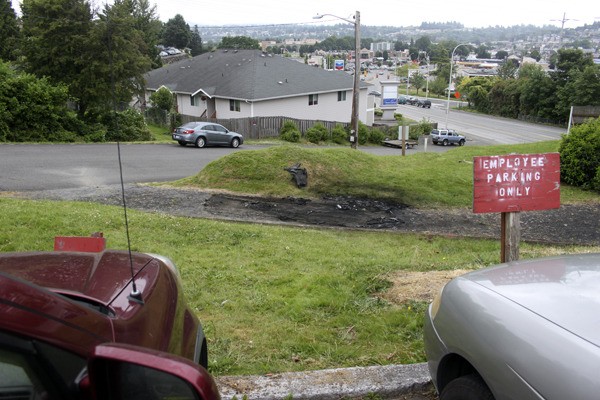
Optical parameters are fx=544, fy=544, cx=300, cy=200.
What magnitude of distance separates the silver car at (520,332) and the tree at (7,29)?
2056 inches

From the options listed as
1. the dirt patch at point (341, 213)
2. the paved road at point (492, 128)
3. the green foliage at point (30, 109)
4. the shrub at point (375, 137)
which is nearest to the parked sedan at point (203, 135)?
the green foliage at point (30, 109)

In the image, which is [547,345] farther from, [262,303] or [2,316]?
[262,303]

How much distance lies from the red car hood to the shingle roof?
1506 inches

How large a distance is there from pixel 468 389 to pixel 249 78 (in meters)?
42.2

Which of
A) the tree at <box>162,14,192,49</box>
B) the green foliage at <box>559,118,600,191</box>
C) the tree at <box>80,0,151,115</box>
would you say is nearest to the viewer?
the green foliage at <box>559,118,600,191</box>

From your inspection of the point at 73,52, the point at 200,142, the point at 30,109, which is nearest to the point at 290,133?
the point at 200,142

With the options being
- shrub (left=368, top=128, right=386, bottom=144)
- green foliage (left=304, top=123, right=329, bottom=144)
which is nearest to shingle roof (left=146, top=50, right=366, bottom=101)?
green foliage (left=304, top=123, right=329, bottom=144)

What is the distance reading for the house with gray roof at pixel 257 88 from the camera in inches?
1668

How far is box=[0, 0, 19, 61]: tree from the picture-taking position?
155 ft

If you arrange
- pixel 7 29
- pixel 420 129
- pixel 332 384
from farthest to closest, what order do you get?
1. pixel 420 129
2. pixel 7 29
3. pixel 332 384

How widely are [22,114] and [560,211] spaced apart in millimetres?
22991

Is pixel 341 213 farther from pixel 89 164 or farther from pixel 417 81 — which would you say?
pixel 417 81

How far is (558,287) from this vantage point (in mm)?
3061

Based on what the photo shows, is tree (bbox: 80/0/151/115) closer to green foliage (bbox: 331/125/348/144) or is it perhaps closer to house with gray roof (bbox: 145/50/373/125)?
house with gray roof (bbox: 145/50/373/125)
